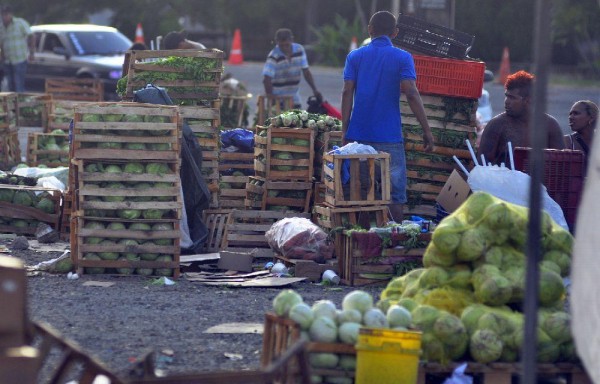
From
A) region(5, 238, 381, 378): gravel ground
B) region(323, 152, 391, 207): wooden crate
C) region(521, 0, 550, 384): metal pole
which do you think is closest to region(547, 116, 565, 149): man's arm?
region(323, 152, 391, 207): wooden crate

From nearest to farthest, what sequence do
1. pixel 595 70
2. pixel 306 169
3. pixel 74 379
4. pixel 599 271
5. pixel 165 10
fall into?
pixel 599 271, pixel 74 379, pixel 306 169, pixel 595 70, pixel 165 10

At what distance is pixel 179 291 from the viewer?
8781 mm

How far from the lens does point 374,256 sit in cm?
888

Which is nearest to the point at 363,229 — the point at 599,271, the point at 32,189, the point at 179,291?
the point at 179,291

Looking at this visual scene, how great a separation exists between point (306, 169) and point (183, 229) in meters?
1.29

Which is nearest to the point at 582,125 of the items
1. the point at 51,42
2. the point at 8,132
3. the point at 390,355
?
the point at 390,355

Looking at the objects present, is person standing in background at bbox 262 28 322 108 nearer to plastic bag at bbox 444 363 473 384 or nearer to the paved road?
the paved road

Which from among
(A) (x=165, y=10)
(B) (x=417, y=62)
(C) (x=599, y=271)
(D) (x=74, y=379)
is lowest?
(D) (x=74, y=379)

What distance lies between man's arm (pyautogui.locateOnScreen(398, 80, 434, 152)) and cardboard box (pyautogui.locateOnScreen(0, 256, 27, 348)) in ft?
20.1

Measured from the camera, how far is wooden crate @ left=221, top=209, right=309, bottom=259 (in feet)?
33.3

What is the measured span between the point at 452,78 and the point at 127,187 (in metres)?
3.24

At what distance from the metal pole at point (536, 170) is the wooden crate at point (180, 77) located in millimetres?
7052

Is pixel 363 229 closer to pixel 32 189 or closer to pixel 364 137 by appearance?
pixel 364 137

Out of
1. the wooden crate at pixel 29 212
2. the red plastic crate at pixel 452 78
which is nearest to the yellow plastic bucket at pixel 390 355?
the red plastic crate at pixel 452 78
